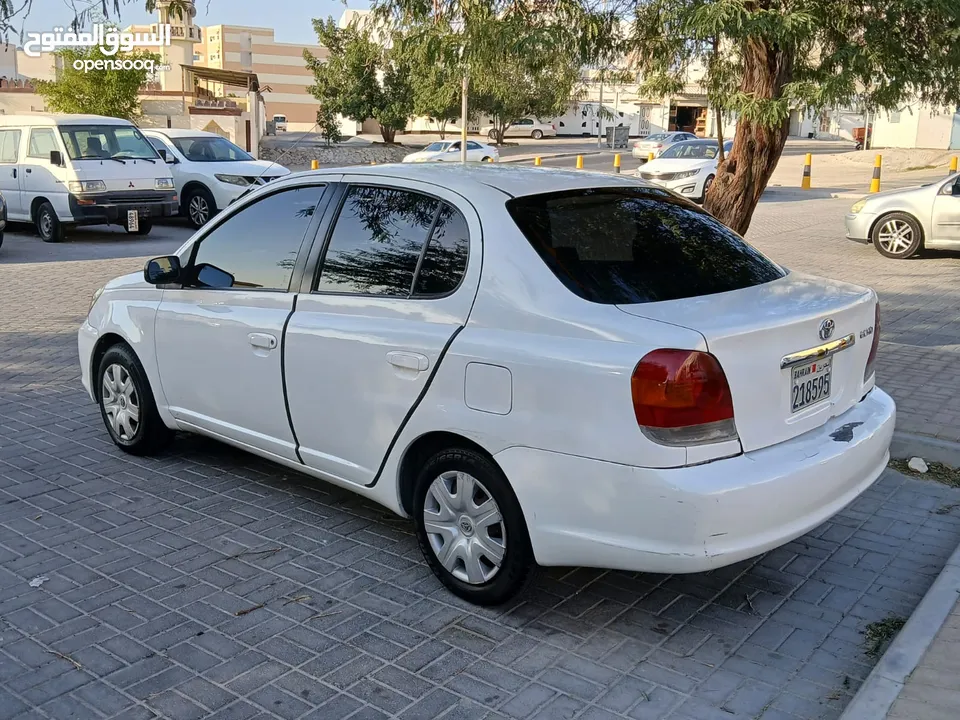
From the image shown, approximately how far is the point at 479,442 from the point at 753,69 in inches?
167

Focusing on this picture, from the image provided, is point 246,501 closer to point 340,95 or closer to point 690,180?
point 690,180

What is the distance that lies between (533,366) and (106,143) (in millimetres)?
14805

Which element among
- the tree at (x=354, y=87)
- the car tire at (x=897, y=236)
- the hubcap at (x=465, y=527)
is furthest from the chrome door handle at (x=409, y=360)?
the tree at (x=354, y=87)

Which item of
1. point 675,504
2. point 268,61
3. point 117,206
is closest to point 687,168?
point 117,206

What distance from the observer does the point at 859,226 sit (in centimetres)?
1538

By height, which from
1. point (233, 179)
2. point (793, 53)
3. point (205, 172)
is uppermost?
point (793, 53)

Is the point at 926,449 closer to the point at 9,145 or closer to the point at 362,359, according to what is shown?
the point at 362,359

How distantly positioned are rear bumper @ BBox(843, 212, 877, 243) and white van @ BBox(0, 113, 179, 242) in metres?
10.9

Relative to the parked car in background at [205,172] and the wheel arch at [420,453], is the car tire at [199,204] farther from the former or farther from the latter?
the wheel arch at [420,453]

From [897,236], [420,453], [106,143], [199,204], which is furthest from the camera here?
[199,204]

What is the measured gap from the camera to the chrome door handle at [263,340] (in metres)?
4.73

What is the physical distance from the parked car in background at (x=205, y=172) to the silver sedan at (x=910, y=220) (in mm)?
9815

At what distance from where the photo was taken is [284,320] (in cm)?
470

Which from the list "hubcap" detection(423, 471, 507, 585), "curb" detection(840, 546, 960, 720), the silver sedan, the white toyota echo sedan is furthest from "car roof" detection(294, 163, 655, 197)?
the silver sedan
